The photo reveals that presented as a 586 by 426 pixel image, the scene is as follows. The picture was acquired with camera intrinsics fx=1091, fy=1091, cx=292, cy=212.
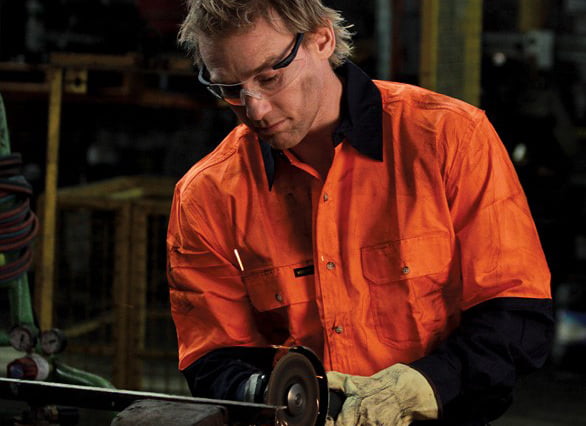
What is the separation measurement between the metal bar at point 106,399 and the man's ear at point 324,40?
0.84m

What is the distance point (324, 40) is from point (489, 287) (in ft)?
2.21

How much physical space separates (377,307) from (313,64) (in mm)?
590

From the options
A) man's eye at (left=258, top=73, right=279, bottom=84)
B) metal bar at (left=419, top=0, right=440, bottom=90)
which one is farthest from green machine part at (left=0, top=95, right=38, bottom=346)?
metal bar at (left=419, top=0, right=440, bottom=90)

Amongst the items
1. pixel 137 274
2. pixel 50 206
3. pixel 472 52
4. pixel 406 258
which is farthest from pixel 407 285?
pixel 472 52

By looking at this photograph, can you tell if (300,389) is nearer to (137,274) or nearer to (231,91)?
(231,91)

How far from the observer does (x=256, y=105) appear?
7.84 ft

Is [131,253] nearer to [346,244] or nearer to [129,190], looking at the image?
[129,190]

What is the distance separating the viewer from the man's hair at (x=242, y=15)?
2.32 meters

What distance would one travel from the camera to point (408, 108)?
2600mm

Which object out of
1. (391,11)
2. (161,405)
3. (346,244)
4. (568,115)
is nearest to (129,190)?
(391,11)

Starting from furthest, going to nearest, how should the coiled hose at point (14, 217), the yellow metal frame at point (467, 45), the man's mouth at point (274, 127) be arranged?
the yellow metal frame at point (467, 45) < the coiled hose at point (14, 217) < the man's mouth at point (274, 127)

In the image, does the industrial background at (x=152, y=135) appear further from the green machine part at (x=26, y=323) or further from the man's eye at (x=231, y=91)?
the man's eye at (x=231, y=91)

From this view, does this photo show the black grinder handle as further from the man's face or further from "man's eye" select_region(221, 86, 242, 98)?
"man's eye" select_region(221, 86, 242, 98)

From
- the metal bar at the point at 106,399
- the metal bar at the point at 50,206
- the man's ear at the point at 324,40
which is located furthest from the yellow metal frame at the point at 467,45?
the metal bar at the point at 106,399
